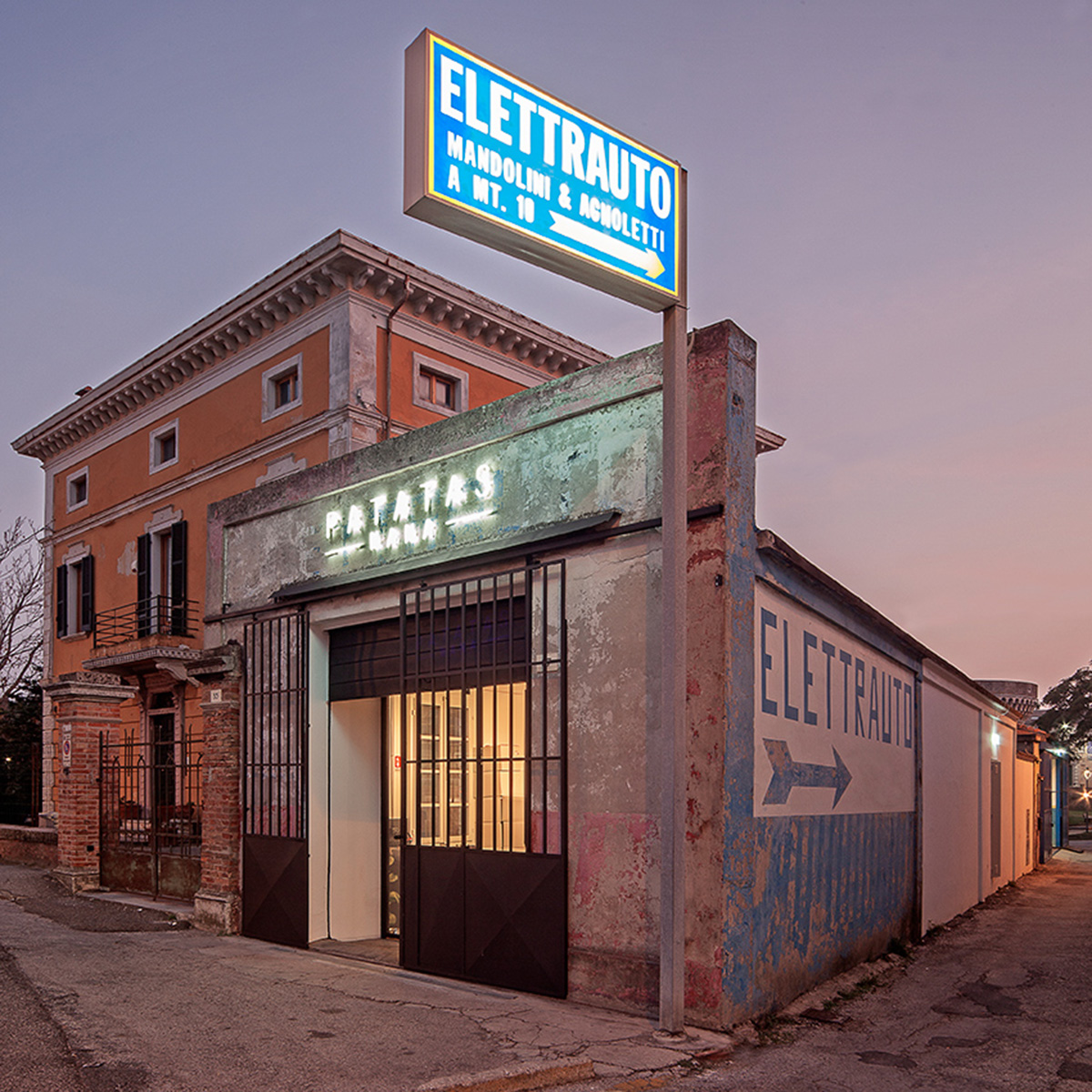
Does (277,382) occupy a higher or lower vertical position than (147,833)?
higher

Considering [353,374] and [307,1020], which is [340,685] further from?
[353,374]

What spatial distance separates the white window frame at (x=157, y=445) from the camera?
80.5 ft

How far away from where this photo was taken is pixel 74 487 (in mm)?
29281

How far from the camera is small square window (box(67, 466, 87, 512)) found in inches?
1129

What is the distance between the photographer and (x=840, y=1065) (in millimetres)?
6301

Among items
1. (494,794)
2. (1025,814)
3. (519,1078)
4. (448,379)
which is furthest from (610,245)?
(1025,814)

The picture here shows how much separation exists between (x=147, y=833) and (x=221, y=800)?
3293mm

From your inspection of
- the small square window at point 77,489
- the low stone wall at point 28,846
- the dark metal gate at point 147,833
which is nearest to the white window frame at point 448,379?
the dark metal gate at point 147,833

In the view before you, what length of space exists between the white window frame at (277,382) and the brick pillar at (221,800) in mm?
10158

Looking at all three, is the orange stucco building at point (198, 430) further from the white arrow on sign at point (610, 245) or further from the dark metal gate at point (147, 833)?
the white arrow on sign at point (610, 245)

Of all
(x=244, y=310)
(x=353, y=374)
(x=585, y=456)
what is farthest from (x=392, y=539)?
(x=244, y=310)

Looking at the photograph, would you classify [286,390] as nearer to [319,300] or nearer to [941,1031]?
[319,300]

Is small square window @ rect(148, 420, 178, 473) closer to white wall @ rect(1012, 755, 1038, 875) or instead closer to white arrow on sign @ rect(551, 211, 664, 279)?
white wall @ rect(1012, 755, 1038, 875)

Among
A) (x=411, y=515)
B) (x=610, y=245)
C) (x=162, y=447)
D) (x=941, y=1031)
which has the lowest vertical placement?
(x=941, y=1031)
